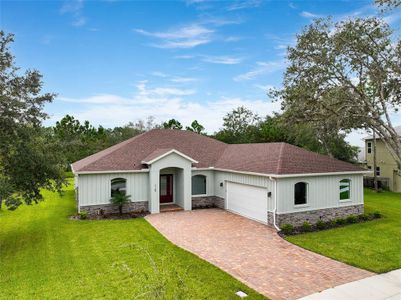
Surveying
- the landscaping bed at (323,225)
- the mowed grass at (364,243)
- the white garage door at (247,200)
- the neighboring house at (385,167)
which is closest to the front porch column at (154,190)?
the white garage door at (247,200)

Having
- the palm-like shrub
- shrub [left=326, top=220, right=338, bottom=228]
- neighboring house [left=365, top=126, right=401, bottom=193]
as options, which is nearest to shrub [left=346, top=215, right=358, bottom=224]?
shrub [left=326, top=220, right=338, bottom=228]

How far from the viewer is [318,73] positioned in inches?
475

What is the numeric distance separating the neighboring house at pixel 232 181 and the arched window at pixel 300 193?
5cm

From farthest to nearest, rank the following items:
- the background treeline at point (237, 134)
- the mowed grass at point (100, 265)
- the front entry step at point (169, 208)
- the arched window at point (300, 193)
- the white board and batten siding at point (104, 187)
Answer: the background treeline at point (237, 134) < the front entry step at point (169, 208) < the white board and batten siding at point (104, 187) < the arched window at point (300, 193) < the mowed grass at point (100, 265)

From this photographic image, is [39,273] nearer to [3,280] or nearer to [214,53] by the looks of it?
[3,280]

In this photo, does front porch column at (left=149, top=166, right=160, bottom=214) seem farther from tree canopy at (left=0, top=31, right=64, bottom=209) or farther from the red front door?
tree canopy at (left=0, top=31, right=64, bottom=209)

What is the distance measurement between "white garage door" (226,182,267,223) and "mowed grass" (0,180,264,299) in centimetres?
562

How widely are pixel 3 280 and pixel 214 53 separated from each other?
17.0m

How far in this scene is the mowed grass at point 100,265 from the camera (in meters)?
7.15

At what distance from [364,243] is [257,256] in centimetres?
492

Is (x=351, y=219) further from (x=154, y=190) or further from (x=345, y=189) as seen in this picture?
(x=154, y=190)

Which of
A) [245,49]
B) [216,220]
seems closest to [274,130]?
[245,49]

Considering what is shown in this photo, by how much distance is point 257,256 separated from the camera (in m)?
10.1

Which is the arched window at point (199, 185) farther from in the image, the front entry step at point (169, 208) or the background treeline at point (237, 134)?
the background treeline at point (237, 134)
